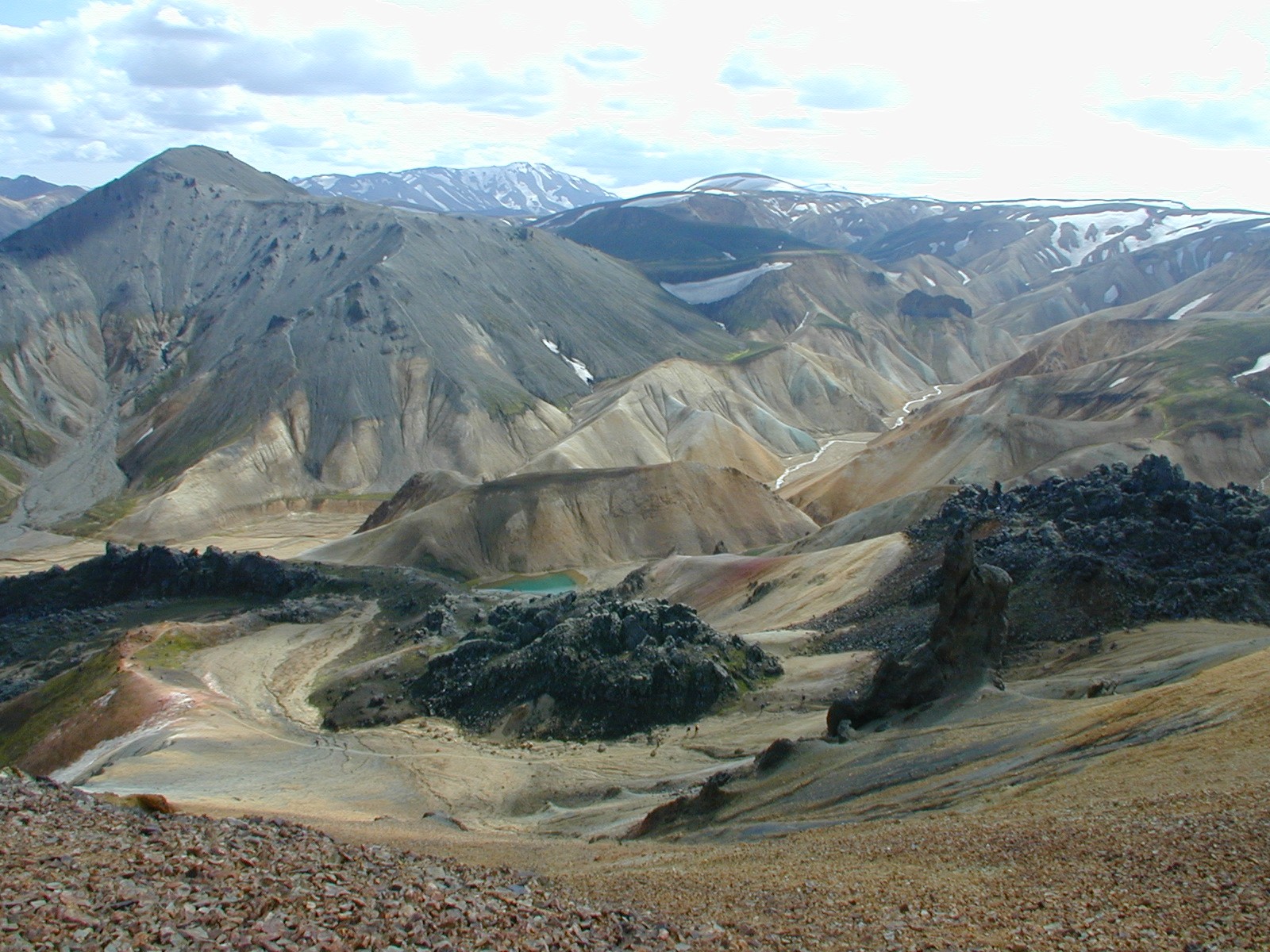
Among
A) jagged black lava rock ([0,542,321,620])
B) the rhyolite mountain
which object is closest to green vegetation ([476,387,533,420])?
the rhyolite mountain

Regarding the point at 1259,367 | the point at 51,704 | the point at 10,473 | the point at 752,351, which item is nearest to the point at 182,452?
the point at 10,473

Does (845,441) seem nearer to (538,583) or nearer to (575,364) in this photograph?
(575,364)

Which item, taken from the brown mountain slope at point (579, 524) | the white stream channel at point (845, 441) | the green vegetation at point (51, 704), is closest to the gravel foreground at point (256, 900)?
the green vegetation at point (51, 704)

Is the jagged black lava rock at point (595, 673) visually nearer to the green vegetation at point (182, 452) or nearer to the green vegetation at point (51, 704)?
the green vegetation at point (51, 704)

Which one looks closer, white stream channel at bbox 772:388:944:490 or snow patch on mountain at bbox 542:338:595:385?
white stream channel at bbox 772:388:944:490

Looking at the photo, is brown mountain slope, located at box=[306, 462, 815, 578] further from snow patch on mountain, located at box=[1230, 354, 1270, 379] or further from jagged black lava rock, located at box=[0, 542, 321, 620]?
snow patch on mountain, located at box=[1230, 354, 1270, 379]

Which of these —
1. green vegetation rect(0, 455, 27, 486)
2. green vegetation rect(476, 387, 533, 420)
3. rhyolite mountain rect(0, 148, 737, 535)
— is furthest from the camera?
green vegetation rect(476, 387, 533, 420)

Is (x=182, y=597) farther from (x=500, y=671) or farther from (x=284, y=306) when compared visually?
(x=284, y=306)
